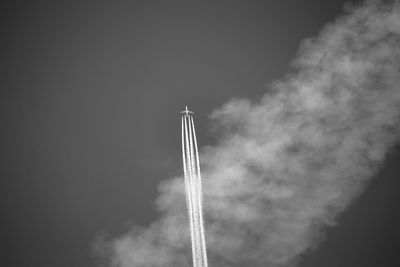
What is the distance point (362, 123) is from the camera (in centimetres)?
4162

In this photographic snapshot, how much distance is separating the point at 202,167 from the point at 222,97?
39.0 feet

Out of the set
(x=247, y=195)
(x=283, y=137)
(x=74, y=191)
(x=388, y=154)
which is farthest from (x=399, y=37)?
(x=74, y=191)

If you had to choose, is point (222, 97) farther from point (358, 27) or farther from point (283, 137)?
point (358, 27)

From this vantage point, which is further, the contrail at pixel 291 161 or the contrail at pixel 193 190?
the contrail at pixel 291 161

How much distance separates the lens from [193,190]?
118 feet

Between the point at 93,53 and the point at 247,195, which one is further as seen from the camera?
the point at 93,53

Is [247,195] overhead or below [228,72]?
below

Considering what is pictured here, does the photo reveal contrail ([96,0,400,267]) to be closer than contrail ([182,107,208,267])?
No

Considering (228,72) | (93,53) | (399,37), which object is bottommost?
(399,37)

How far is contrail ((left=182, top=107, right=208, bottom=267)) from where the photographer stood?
35.0 meters

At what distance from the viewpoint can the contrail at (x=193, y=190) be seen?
115 ft

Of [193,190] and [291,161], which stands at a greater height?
[291,161]

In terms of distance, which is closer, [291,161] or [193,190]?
[193,190]

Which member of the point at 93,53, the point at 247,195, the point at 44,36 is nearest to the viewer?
the point at 247,195
